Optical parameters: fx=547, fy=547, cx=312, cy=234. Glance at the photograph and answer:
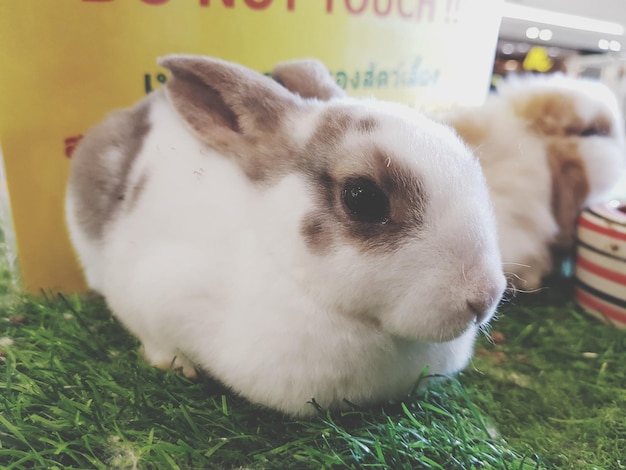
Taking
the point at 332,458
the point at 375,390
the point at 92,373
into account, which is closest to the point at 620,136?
the point at 375,390

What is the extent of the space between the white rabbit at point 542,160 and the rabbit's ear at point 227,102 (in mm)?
579

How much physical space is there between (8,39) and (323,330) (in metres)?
0.74

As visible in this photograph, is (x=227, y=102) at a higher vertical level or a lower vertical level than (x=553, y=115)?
higher

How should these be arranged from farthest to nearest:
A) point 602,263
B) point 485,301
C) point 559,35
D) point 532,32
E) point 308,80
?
1. point 559,35
2. point 532,32
3. point 602,263
4. point 308,80
5. point 485,301

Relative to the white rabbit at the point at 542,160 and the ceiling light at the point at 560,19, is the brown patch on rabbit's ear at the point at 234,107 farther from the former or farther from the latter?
the ceiling light at the point at 560,19

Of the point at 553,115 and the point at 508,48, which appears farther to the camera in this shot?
the point at 508,48

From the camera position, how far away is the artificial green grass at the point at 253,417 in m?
0.68

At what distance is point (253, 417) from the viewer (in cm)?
76

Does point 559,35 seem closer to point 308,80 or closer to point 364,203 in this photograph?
point 308,80

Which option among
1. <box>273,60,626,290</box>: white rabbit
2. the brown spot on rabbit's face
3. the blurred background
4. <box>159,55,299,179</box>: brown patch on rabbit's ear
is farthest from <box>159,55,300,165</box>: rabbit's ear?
the blurred background

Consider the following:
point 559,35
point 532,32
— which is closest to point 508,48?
point 532,32

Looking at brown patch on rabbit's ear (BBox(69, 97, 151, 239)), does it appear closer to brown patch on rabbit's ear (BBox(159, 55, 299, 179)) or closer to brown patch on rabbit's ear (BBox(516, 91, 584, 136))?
brown patch on rabbit's ear (BBox(159, 55, 299, 179))

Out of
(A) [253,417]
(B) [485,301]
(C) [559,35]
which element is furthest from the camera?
(C) [559,35]

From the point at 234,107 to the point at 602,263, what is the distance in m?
0.91
